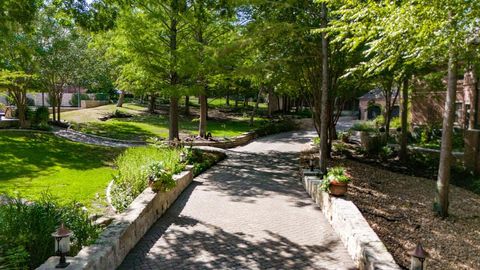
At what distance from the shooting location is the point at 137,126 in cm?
2914

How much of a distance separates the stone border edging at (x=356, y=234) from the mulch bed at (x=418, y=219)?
792 mm

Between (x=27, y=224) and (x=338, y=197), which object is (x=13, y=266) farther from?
(x=338, y=197)

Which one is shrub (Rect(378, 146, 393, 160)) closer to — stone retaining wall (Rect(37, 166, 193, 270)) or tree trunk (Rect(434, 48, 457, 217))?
tree trunk (Rect(434, 48, 457, 217))

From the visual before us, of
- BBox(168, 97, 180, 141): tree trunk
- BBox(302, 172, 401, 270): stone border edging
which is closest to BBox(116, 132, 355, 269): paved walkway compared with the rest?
BBox(302, 172, 401, 270): stone border edging

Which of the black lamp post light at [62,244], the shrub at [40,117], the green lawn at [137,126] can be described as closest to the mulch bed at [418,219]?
the black lamp post light at [62,244]

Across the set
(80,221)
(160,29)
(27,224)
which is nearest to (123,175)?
(80,221)

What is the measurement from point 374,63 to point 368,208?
405cm

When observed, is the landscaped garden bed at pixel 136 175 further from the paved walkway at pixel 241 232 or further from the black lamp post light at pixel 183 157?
the black lamp post light at pixel 183 157

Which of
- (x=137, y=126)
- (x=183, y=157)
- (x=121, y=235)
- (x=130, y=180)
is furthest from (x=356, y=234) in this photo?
(x=137, y=126)

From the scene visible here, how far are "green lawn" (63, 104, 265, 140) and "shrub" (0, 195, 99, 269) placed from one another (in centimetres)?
1744

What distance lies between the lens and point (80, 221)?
6.43 metres

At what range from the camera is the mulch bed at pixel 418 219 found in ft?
25.2

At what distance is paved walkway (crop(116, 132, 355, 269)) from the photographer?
6.76 metres

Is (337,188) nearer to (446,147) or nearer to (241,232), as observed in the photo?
(241,232)
